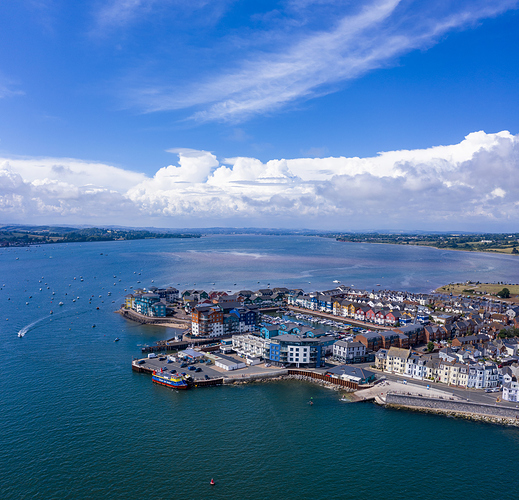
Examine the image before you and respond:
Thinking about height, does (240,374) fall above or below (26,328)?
below

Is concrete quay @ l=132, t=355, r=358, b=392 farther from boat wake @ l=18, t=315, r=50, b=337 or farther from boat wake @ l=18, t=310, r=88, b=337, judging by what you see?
boat wake @ l=18, t=310, r=88, b=337

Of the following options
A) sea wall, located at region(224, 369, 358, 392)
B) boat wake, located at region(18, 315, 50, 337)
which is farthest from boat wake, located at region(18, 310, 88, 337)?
sea wall, located at region(224, 369, 358, 392)

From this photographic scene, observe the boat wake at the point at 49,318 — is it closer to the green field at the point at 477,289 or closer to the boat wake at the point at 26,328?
the boat wake at the point at 26,328

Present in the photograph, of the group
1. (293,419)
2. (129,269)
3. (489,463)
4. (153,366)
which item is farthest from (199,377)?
(129,269)

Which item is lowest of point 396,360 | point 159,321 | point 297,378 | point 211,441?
point 297,378

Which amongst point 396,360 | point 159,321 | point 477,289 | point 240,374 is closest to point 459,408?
point 396,360

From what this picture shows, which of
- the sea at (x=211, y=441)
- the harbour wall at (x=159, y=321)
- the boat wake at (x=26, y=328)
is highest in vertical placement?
the boat wake at (x=26, y=328)

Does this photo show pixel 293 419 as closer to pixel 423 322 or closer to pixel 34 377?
pixel 34 377

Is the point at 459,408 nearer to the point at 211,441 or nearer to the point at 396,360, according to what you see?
the point at 396,360

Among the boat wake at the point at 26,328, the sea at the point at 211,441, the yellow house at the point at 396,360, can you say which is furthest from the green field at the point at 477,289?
the boat wake at the point at 26,328
